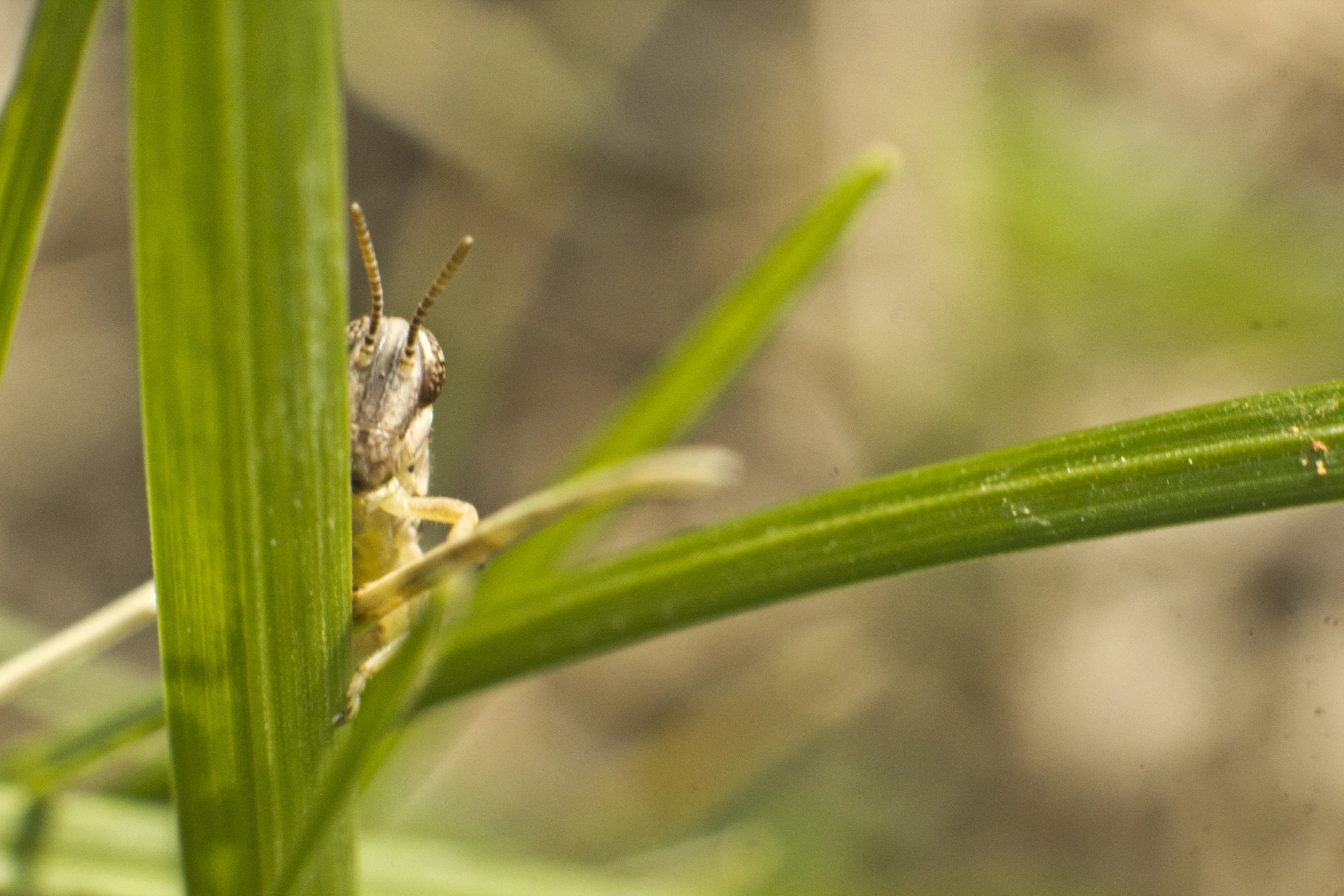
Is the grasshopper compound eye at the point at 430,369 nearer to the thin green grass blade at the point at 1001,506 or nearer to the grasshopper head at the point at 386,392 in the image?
the grasshopper head at the point at 386,392

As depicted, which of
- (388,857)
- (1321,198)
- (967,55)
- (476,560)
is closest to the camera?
(476,560)

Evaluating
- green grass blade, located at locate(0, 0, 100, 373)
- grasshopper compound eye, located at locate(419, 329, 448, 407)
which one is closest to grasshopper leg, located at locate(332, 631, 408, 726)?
grasshopper compound eye, located at locate(419, 329, 448, 407)

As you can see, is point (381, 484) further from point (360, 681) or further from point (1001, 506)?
point (1001, 506)

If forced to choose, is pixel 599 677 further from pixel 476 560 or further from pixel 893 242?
pixel 476 560

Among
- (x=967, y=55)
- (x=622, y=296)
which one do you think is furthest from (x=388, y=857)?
(x=967, y=55)

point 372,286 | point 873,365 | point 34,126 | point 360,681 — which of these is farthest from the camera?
point 873,365

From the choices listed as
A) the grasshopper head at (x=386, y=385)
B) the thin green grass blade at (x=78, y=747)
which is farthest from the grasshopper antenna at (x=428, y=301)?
the thin green grass blade at (x=78, y=747)

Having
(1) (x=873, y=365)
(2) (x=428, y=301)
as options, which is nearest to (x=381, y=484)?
(2) (x=428, y=301)
